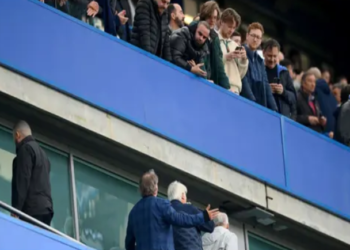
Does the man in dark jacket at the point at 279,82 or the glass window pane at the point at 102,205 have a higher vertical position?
the man in dark jacket at the point at 279,82

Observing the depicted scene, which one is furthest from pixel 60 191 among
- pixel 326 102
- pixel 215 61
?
pixel 326 102

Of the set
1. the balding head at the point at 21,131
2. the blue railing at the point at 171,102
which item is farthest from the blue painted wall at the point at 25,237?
the blue railing at the point at 171,102

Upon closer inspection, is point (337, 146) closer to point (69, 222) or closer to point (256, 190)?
point (256, 190)

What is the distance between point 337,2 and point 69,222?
16928 millimetres

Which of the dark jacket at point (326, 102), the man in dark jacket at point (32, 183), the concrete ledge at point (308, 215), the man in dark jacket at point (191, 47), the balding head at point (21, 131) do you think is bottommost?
the man in dark jacket at point (32, 183)

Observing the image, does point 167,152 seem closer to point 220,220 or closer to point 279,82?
point 220,220

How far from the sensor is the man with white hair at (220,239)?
17125mm

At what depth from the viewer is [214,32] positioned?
19125 millimetres

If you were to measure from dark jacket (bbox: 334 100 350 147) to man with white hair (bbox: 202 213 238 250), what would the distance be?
4087mm

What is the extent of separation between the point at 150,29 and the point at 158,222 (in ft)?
10.9

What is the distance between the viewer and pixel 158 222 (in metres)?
16.0

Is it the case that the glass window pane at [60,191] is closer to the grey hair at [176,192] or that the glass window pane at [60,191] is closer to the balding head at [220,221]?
the grey hair at [176,192]

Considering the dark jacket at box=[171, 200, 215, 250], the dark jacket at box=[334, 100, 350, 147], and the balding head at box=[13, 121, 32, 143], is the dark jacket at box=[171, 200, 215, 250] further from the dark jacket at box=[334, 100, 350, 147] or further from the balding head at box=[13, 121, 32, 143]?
the dark jacket at box=[334, 100, 350, 147]

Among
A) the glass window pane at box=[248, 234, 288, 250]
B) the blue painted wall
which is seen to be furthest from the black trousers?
the glass window pane at box=[248, 234, 288, 250]
